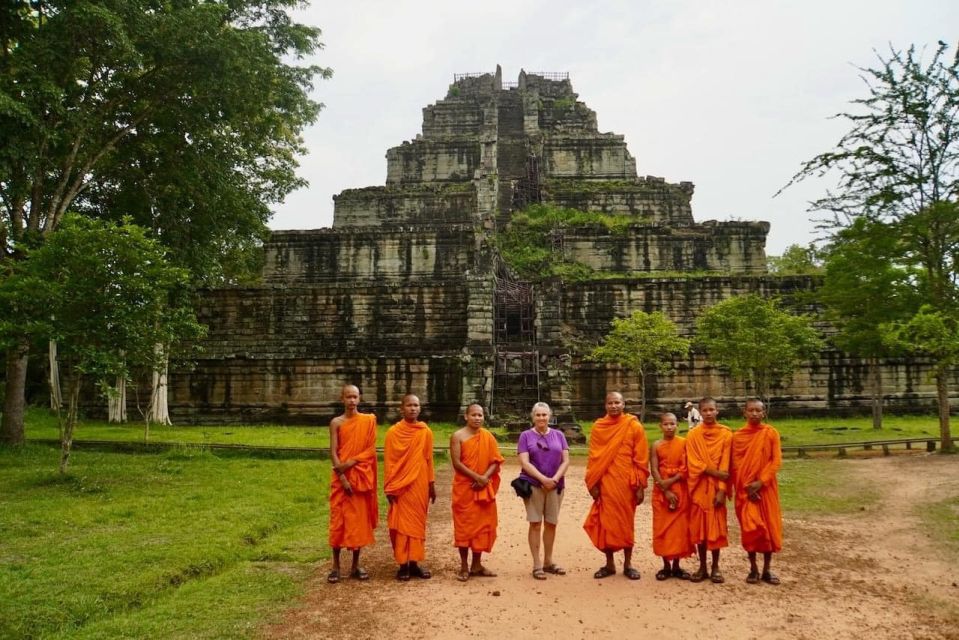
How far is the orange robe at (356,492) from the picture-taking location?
21.0 ft

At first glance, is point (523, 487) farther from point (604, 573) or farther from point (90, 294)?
point (90, 294)

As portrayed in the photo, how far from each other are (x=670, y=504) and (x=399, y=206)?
25231mm

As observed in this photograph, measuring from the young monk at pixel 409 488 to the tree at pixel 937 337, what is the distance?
1073 cm

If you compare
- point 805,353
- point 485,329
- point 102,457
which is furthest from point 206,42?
point 805,353

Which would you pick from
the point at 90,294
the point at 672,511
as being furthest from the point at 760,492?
the point at 90,294

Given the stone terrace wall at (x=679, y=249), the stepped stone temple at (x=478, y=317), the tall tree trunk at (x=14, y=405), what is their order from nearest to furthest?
1. the tall tree trunk at (x=14, y=405)
2. the stepped stone temple at (x=478, y=317)
3. the stone terrace wall at (x=679, y=249)

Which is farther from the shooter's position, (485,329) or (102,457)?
(485,329)

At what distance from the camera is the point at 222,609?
5.55 m

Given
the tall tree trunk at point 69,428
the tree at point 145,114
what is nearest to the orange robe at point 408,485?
the tall tree trunk at point 69,428

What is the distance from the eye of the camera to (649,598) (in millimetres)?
5926

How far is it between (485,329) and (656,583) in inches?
572

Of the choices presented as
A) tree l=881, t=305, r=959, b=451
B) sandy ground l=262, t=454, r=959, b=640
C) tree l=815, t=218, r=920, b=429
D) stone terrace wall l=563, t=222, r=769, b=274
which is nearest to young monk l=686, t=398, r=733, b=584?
sandy ground l=262, t=454, r=959, b=640

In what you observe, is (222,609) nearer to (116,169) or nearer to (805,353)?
(116,169)

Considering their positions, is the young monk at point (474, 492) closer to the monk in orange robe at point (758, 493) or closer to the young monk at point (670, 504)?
the young monk at point (670, 504)
